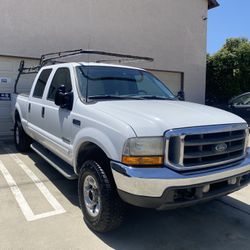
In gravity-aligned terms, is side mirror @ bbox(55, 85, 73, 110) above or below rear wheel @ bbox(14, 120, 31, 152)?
above

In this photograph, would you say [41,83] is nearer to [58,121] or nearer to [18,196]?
[58,121]

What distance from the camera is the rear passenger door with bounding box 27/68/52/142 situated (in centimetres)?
539

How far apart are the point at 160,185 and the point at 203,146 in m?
0.68

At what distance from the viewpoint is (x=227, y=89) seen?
16562mm

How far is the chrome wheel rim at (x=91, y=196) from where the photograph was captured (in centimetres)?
347

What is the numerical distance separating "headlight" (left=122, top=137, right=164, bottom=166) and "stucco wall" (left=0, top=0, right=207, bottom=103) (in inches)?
298

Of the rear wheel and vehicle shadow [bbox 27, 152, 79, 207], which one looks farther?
the rear wheel

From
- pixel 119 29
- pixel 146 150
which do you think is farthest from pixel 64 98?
pixel 119 29

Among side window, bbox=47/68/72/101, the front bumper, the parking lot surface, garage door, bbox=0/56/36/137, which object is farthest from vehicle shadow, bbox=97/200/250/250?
garage door, bbox=0/56/36/137

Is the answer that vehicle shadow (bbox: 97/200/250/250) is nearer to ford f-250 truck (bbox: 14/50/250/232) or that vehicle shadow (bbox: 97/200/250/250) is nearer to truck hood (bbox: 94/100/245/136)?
ford f-250 truck (bbox: 14/50/250/232)

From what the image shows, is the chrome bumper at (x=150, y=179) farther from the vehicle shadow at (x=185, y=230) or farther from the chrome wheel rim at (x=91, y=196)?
the vehicle shadow at (x=185, y=230)

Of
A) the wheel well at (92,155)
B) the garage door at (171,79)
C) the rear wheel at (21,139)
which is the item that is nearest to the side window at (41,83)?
the rear wheel at (21,139)

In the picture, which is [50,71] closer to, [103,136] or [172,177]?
[103,136]

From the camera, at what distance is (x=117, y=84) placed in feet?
14.9
